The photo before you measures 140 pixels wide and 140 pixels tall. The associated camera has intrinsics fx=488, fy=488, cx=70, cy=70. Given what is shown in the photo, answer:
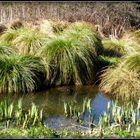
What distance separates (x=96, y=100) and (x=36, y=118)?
7.52 ft

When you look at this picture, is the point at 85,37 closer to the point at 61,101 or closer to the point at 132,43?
the point at 132,43

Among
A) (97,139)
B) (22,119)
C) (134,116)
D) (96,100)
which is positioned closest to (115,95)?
(96,100)

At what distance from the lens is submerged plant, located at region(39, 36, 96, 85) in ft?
36.0

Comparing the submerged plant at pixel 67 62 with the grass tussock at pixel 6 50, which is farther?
the grass tussock at pixel 6 50

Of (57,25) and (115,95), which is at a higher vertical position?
(57,25)

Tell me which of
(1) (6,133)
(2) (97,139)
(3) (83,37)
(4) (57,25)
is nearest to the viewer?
(2) (97,139)

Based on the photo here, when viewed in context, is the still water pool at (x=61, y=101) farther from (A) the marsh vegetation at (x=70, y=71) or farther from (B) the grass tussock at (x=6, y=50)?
(B) the grass tussock at (x=6, y=50)

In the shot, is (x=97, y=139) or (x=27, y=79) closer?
(x=97, y=139)

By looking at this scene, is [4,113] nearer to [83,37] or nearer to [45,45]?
[45,45]

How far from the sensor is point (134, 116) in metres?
8.13

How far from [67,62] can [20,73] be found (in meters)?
1.23

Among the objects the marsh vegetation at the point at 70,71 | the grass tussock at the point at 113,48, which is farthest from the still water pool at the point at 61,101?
the grass tussock at the point at 113,48

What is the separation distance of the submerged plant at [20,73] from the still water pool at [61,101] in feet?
0.70

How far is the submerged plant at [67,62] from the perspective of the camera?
1098 centimetres
